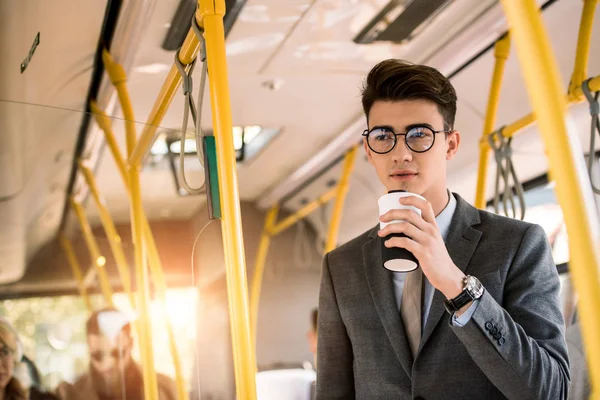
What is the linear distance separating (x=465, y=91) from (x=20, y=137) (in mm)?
4143

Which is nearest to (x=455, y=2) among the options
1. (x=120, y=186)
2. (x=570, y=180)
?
(x=120, y=186)

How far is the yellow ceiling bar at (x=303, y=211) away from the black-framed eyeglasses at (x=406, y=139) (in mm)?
6990

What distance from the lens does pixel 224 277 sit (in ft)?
7.80

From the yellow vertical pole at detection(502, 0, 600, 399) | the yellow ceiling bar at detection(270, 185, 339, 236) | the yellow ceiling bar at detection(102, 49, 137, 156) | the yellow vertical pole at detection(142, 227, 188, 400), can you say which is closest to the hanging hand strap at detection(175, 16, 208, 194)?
the yellow vertical pole at detection(142, 227, 188, 400)

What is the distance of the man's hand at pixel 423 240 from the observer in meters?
1.64

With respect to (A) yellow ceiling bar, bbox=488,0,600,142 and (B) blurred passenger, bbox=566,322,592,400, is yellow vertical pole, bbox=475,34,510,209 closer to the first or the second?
(A) yellow ceiling bar, bbox=488,0,600,142

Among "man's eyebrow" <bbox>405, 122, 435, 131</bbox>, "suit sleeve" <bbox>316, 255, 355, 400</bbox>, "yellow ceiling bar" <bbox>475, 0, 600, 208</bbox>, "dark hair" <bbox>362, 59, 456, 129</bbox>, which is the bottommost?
"suit sleeve" <bbox>316, 255, 355, 400</bbox>

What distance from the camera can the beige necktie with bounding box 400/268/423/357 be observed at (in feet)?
6.63

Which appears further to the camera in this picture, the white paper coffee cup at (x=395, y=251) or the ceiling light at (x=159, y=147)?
the ceiling light at (x=159, y=147)

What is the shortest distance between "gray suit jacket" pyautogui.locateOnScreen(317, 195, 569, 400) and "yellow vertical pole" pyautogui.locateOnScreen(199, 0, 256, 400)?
298 millimetres

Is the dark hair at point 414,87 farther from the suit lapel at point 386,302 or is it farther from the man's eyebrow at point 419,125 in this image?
the suit lapel at point 386,302

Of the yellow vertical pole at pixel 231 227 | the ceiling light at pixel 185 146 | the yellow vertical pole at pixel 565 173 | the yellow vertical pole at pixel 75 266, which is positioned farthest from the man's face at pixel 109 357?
the yellow vertical pole at pixel 565 173

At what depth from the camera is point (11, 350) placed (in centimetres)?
234

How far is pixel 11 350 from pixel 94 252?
0.40 meters
